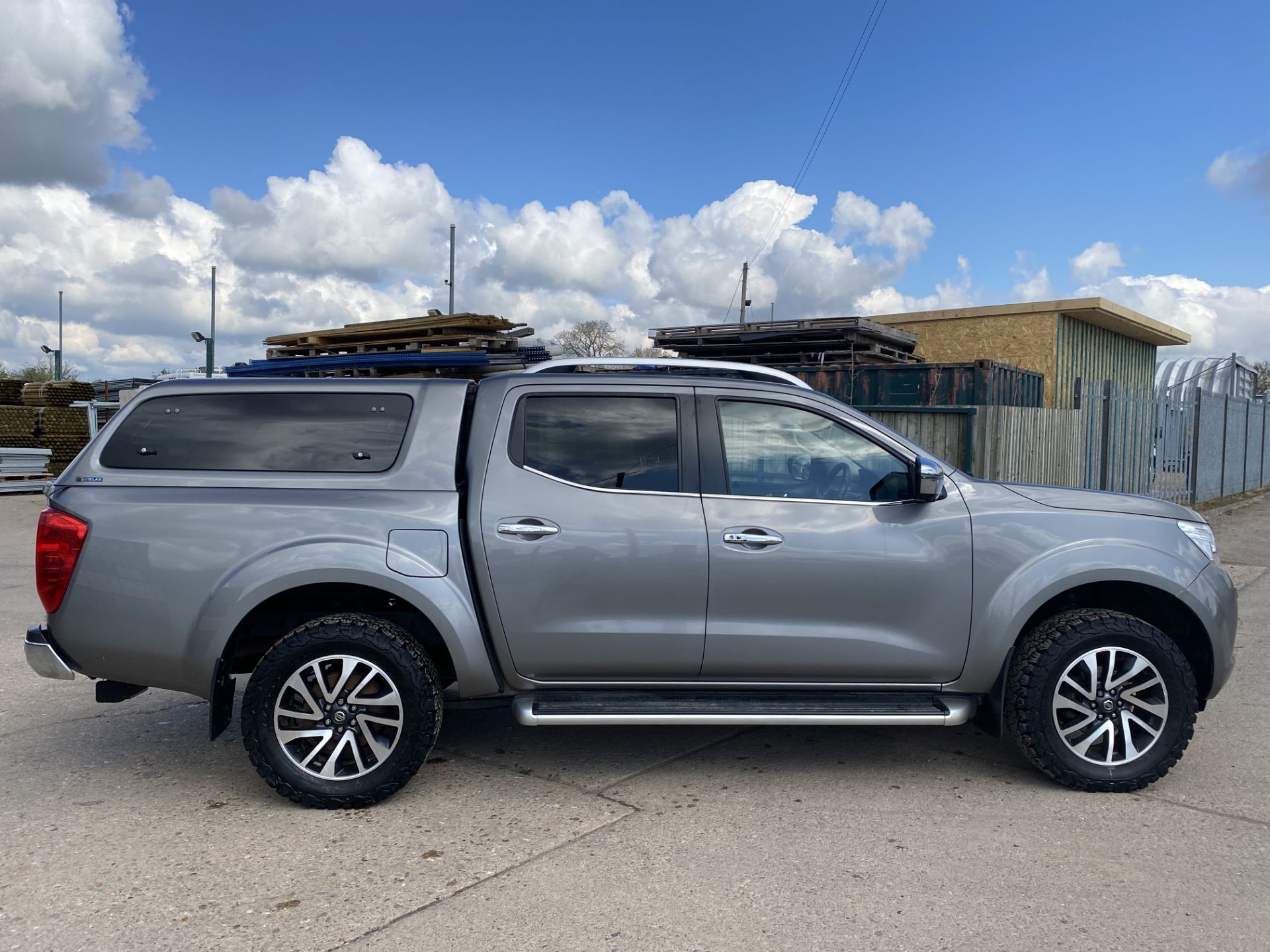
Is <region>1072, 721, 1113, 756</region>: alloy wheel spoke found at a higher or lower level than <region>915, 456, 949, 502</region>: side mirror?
lower

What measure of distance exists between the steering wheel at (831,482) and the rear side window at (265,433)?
1880 millimetres

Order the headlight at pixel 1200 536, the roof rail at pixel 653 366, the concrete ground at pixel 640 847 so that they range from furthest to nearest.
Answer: the roof rail at pixel 653 366 < the headlight at pixel 1200 536 < the concrete ground at pixel 640 847

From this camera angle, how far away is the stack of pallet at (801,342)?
1405cm

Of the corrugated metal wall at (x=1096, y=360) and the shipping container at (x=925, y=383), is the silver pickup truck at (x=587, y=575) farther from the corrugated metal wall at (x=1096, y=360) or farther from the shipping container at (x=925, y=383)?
the corrugated metal wall at (x=1096, y=360)

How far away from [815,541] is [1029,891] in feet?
5.04

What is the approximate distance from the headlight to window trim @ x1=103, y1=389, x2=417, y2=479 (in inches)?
139

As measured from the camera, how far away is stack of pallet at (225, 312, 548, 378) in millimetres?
13227

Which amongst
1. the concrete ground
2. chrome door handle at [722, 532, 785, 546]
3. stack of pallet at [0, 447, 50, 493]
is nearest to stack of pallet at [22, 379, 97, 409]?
stack of pallet at [0, 447, 50, 493]

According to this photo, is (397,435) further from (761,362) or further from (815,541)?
(761,362)

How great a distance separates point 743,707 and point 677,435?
122 cm

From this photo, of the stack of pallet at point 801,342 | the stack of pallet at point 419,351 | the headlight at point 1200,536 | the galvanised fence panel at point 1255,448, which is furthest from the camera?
the galvanised fence panel at point 1255,448

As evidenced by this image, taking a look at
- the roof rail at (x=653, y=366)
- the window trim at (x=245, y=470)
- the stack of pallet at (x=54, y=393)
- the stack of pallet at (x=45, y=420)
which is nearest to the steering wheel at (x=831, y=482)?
the roof rail at (x=653, y=366)

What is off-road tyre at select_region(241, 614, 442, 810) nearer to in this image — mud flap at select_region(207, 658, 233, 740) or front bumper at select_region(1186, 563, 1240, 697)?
mud flap at select_region(207, 658, 233, 740)

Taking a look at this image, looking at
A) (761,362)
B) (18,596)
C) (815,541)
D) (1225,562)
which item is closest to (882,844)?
(815,541)
